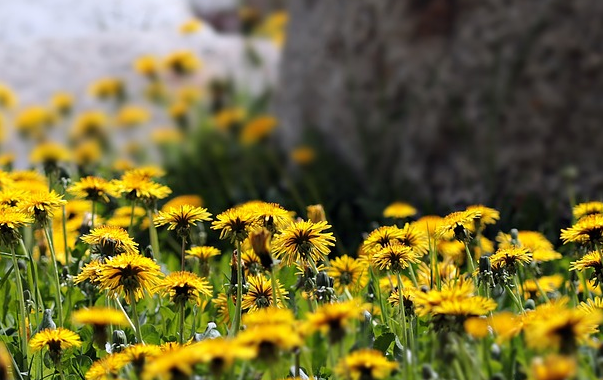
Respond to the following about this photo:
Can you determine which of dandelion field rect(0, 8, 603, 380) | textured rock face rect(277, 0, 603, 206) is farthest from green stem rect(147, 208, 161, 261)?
textured rock face rect(277, 0, 603, 206)

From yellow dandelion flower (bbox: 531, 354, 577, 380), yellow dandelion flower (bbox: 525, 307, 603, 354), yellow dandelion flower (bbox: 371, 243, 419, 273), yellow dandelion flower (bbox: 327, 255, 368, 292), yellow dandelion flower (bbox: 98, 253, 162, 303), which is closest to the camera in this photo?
yellow dandelion flower (bbox: 531, 354, 577, 380)

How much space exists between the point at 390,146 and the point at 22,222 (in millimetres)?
3114

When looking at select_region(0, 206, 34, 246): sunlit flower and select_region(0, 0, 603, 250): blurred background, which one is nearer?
select_region(0, 206, 34, 246): sunlit flower

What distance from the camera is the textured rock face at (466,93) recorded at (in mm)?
3826

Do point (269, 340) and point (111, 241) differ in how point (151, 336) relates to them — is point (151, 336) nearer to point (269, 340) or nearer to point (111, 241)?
point (111, 241)

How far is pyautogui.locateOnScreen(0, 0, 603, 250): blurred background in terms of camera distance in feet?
12.7

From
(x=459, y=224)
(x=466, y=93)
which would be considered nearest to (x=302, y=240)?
(x=459, y=224)

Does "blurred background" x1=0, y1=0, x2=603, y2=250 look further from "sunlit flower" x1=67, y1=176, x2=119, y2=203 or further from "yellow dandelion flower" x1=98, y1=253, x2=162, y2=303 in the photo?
"yellow dandelion flower" x1=98, y1=253, x2=162, y2=303

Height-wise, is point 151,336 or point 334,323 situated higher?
point 151,336

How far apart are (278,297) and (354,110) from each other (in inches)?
123

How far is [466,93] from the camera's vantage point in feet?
14.0

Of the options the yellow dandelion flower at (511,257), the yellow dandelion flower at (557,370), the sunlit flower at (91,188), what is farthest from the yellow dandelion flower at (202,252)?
the yellow dandelion flower at (557,370)

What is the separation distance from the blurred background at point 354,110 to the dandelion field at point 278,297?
0.67m

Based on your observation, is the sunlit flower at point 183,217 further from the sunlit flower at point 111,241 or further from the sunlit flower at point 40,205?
the sunlit flower at point 40,205
